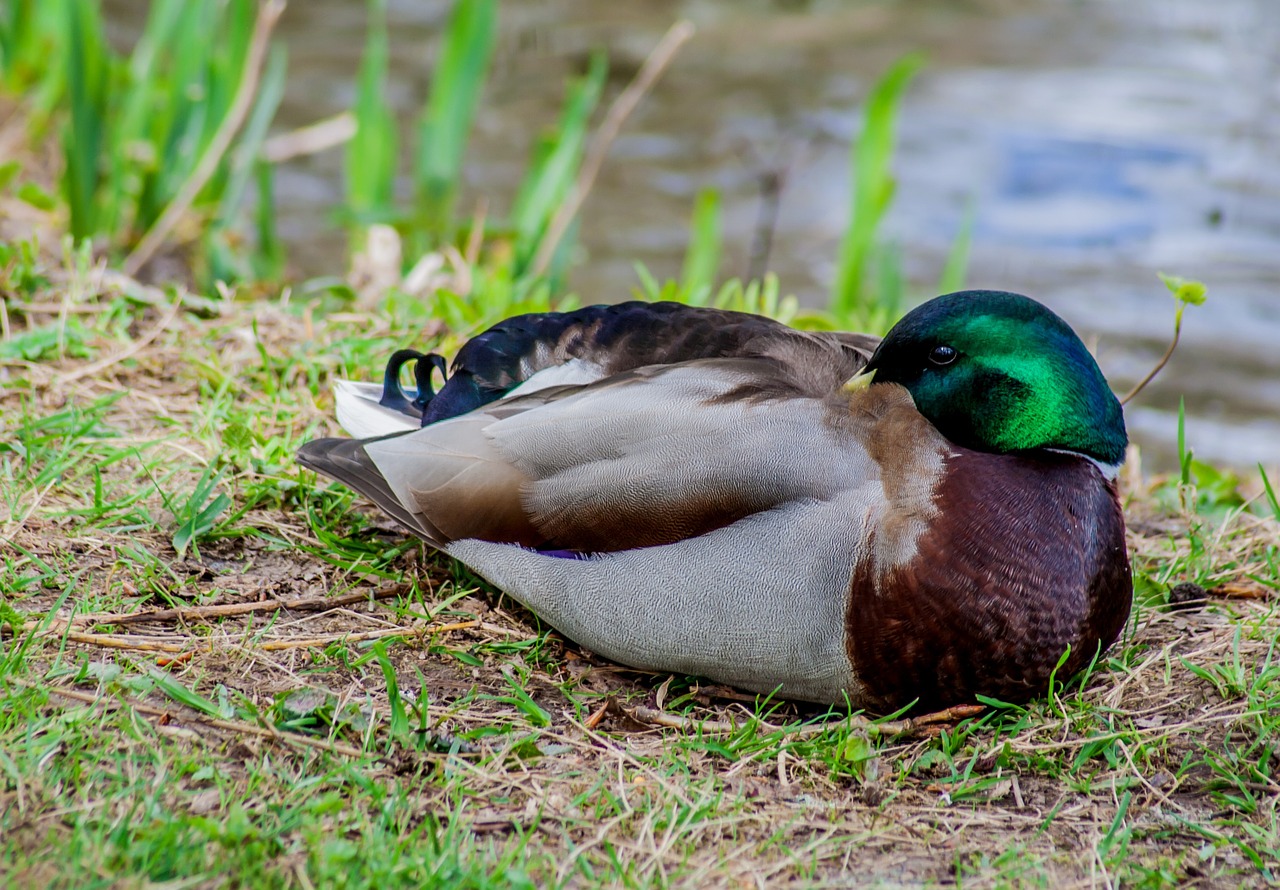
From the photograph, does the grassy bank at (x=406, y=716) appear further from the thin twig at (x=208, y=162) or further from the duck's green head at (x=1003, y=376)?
the thin twig at (x=208, y=162)

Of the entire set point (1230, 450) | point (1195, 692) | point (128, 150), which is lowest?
point (1230, 450)

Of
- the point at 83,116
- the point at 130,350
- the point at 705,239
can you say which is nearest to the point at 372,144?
the point at 83,116

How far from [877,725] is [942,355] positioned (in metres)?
0.72

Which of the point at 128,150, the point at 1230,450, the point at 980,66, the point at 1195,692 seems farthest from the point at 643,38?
the point at 1195,692

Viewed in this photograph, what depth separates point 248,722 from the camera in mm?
2412

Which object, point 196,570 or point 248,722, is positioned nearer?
point 248,722

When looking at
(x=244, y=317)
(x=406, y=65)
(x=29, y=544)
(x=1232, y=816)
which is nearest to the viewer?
(x=1232, y=816)

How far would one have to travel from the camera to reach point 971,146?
789cm

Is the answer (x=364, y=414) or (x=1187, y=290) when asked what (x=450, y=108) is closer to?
(x=364, y=414)

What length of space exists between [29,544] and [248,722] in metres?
0.84

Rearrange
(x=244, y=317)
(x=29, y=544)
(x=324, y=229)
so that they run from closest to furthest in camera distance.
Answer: (x=29, y=544) < (x=244, y=317) < (x=324, y=229)

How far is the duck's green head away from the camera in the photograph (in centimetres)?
264

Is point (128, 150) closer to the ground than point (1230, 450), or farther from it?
farther from it

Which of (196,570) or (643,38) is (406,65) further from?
(196,570)
